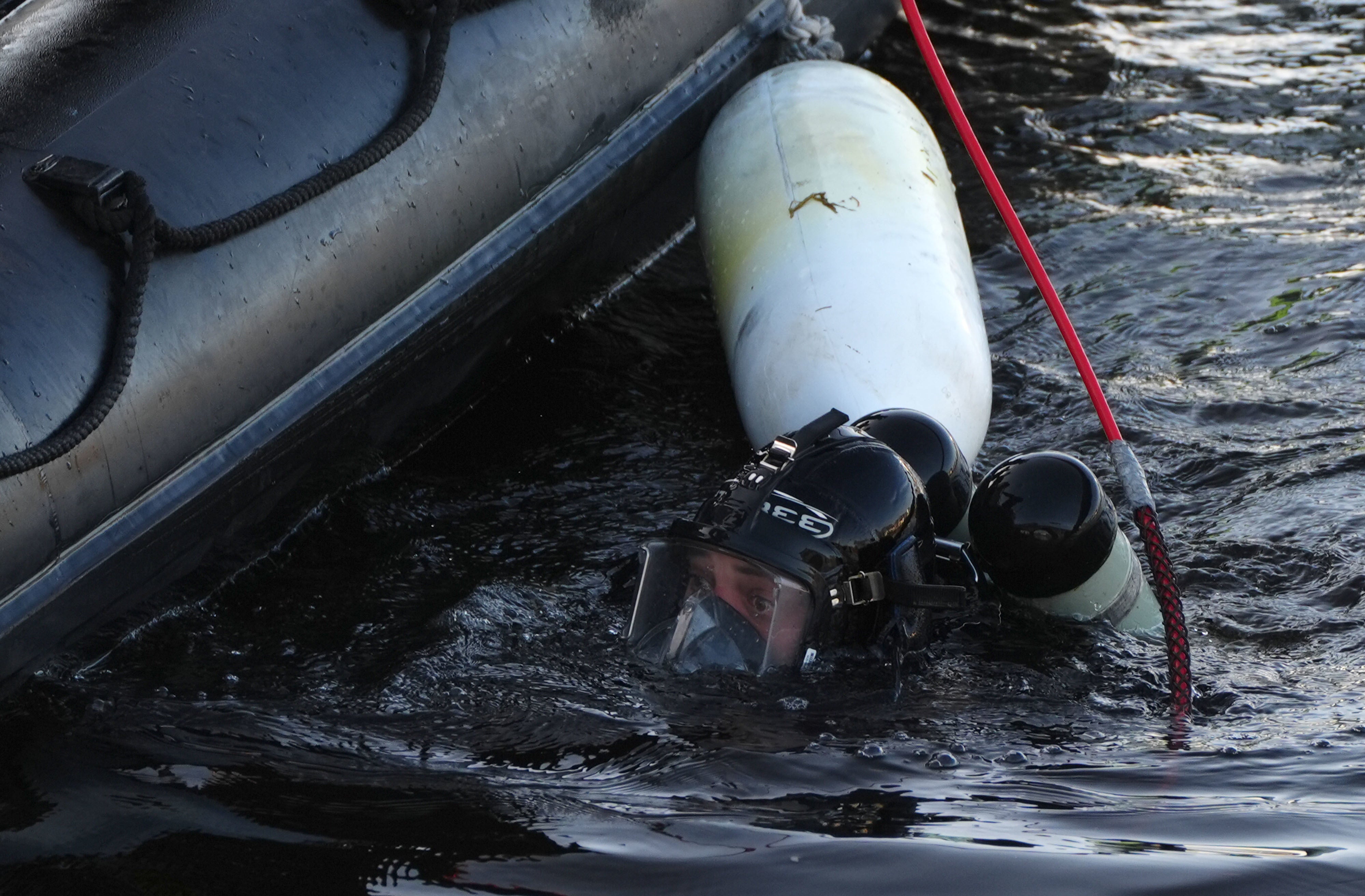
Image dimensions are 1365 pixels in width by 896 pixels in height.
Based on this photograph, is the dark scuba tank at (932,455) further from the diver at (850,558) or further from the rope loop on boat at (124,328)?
the rope loop on boat at (124,328)

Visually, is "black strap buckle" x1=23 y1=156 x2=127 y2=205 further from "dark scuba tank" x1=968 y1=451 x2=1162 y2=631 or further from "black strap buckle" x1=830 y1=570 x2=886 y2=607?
"dark scuba tank" x1=968 y1=451 x2=1162 y2=631

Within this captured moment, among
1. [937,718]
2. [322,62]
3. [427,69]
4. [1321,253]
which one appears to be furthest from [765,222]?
[1321,253]

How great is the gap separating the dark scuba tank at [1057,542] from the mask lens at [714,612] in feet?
1.65

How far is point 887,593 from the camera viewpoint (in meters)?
2.94

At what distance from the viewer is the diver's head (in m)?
2.91

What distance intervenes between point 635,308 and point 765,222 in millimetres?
940

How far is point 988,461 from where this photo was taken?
4070 millimetres

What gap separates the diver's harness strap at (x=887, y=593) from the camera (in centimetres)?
293

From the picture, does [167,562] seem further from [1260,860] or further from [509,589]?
[1260,860]

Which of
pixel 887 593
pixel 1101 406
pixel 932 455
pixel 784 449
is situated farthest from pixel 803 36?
pixel 887 593

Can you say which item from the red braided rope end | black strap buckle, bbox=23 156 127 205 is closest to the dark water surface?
the red braided rope end

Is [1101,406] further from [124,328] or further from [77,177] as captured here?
[77,177]

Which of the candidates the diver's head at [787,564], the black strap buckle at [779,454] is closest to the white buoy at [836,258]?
the black strap buckle at [779,454]

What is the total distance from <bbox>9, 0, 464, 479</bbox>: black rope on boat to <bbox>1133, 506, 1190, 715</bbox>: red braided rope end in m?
2.05
